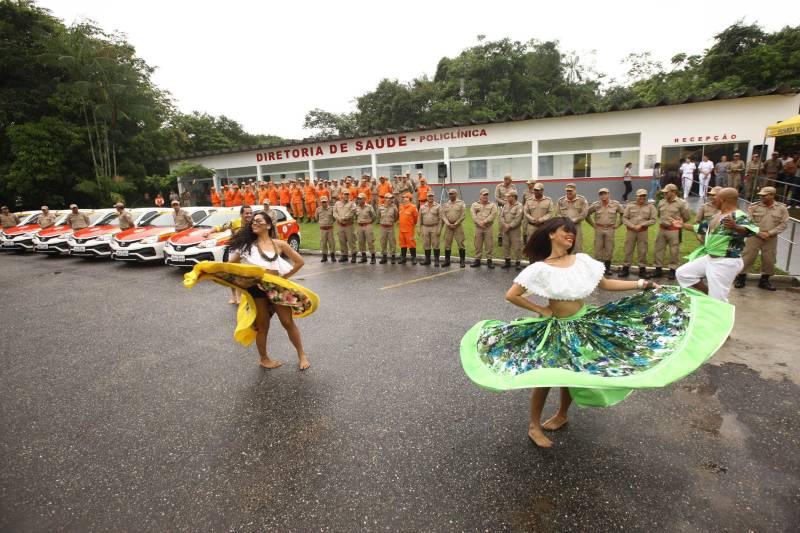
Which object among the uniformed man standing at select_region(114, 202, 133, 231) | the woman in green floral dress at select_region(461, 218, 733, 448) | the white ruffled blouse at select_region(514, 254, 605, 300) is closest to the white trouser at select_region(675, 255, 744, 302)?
the woman in green floral dress at select_region(461, 218, 733, 448)

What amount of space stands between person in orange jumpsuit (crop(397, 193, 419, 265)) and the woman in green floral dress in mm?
7400

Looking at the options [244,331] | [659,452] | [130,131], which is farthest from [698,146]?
[130,131]

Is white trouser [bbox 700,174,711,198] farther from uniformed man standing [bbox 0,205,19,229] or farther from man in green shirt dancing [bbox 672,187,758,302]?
uniformed man standing [bbox 0,205,19,229]

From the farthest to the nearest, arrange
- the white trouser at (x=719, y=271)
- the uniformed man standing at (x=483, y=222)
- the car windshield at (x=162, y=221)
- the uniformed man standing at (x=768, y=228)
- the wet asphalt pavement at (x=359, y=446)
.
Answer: the car windshield at (x=162, y=221) → the uniformed man standing at (x=483, y=222) → the uniformed man standing at (x=768, y=228) → the white trouser at (x=719, y=271) → the wet asphalt pavement at (x=359, y=446)

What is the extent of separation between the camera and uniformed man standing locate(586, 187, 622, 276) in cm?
900

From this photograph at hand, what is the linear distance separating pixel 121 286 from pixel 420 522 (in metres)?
9.92

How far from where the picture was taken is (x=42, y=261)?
45.7 ft

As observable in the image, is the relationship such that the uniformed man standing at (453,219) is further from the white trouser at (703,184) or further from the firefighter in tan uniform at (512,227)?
the white trouser at (703,184)

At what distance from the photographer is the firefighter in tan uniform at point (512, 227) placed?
9.93 metres

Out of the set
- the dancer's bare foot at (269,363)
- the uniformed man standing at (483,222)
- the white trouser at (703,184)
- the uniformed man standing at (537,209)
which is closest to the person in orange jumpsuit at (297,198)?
the uniformed man standing at (483,222)

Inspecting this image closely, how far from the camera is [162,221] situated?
1329 cm

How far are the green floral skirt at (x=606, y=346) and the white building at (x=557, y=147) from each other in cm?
1625

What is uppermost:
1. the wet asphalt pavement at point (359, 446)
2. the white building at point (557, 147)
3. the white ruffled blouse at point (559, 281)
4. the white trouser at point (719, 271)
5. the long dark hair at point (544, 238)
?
the white building at point (557, 147)

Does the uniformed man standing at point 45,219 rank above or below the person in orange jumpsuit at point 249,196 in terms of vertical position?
below
